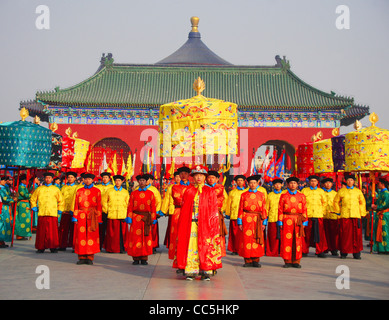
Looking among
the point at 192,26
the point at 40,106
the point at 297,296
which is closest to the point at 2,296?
the point at 297,296

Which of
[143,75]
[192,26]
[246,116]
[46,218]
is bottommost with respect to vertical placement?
[46,218]

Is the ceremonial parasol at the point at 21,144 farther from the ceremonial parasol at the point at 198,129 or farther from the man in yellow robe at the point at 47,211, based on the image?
the ceremonial parasol at the point at 198,129

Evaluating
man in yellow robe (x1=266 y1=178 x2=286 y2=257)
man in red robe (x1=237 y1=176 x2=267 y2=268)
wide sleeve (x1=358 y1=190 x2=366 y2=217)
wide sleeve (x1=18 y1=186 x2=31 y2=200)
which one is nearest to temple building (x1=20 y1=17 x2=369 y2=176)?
wide sleeve (x1=18 y1=186 x2=31 y2=200)

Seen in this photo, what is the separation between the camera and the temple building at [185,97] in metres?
30.5

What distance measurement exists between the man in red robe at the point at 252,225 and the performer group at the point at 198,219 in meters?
0.02

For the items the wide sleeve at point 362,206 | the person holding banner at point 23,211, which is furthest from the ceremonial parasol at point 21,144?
the wide sleeve at point 362,206

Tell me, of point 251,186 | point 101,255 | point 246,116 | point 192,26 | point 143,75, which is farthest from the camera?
point 192,26

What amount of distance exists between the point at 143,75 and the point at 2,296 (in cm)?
2861

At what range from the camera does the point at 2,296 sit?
5898 millimetres

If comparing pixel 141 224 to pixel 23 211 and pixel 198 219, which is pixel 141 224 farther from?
pixel 23 211

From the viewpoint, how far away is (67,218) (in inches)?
443

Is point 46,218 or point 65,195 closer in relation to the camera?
point 46,218

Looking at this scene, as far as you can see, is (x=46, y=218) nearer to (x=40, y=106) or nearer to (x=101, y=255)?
(x=101, y=255)
